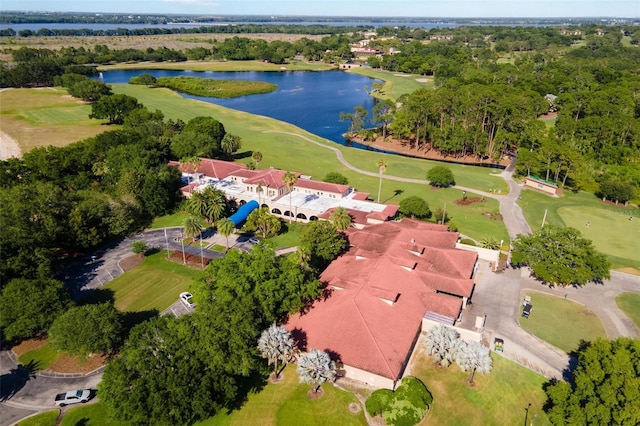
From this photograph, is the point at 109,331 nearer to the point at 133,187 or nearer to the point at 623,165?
the point at 133,187

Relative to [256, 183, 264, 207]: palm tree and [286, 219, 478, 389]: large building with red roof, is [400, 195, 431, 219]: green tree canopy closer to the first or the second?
[286, 219, 478, 389]: large building with red roof

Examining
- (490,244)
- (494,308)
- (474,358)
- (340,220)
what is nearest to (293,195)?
(340,220)

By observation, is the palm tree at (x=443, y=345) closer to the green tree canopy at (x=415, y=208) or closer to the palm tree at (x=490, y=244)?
the palm tree at (x=490, y=244)

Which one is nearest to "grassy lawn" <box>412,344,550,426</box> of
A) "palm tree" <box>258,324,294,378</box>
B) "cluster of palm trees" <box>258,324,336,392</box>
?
"cluster of palm trees" <box>258,324,336,392</box>

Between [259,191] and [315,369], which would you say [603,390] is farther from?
[259,191]

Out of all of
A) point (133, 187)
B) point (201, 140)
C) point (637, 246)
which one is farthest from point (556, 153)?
point (133, 187)

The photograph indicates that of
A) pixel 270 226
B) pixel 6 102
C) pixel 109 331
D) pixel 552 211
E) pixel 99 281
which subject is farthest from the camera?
pixel 6 102
